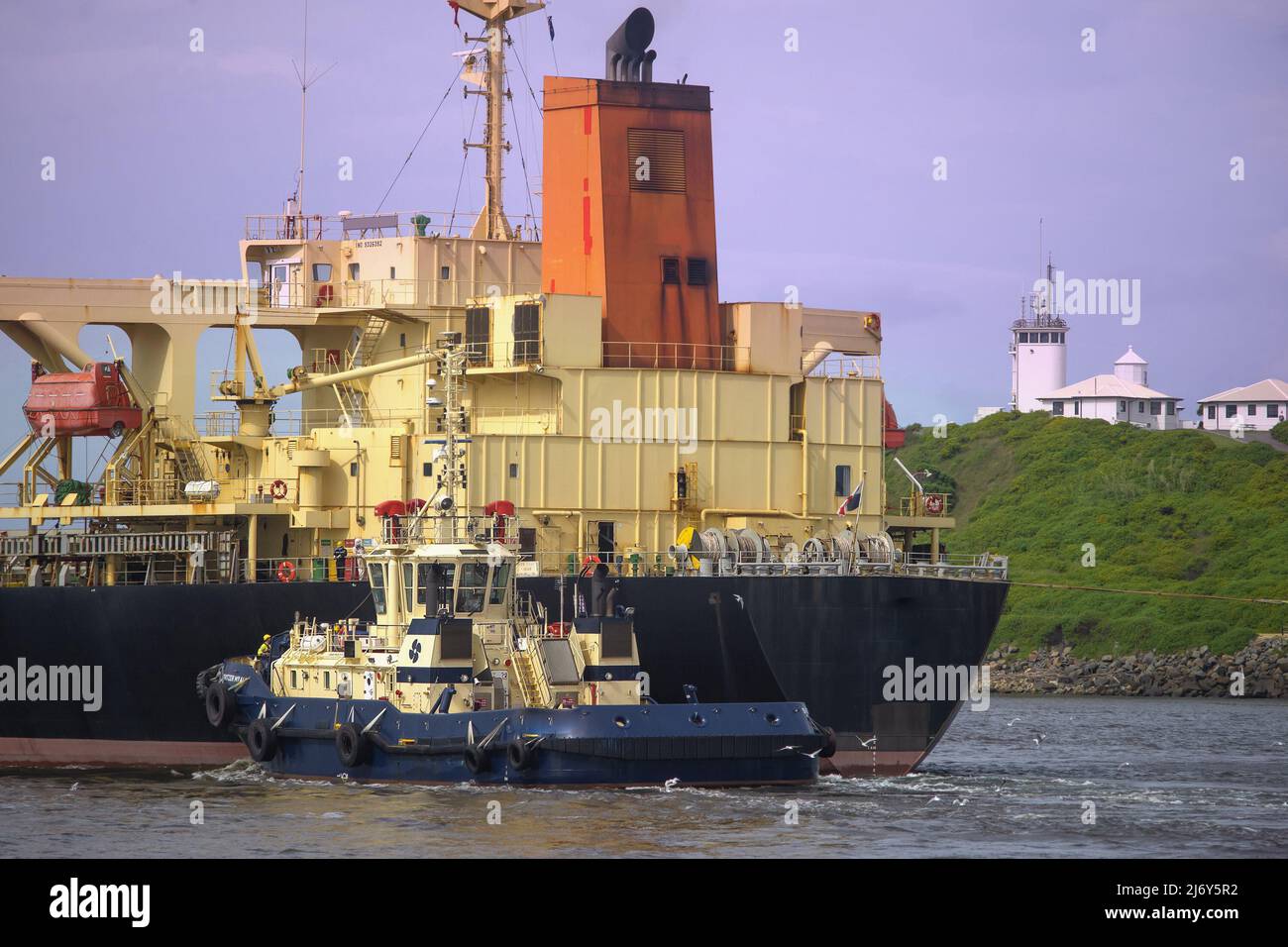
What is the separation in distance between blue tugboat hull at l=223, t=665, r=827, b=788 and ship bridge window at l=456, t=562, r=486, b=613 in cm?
223

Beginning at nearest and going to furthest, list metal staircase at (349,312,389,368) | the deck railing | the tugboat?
1. the tugboat
2. the deck railing
3. metal staircase at (349,312,389,368)

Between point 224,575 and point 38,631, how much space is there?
415 centimetres

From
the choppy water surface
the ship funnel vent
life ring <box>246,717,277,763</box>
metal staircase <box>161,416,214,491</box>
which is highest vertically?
the ship funnel vent

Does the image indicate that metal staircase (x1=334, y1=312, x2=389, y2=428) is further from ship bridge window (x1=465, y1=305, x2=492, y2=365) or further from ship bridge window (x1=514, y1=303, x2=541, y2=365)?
ship bridge window (x1=514, y1=303, x2=541, y2=365)

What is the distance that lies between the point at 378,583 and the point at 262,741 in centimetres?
362

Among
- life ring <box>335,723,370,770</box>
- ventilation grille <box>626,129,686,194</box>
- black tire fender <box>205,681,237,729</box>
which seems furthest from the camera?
ventilation grille <box>626,129,686,194</box>

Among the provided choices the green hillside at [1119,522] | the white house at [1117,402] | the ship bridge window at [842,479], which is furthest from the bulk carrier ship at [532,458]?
the white house at [1117,402]

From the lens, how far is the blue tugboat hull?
3403cm

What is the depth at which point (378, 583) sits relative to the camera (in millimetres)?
37594

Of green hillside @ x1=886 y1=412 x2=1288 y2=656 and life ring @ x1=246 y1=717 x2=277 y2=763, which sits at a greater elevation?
green hillside @ x1=886 y1=412 x2=1288 y2=656

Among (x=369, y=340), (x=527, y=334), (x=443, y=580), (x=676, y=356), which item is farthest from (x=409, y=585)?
(x=369, y=340)

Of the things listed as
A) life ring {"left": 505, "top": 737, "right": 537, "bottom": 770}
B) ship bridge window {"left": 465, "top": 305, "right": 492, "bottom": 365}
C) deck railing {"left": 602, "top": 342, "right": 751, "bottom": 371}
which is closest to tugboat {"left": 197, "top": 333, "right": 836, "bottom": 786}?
life ring {"left": 505, "top": 737, "right": 537, "bottom": 770}

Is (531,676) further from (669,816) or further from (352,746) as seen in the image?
(669,816)
